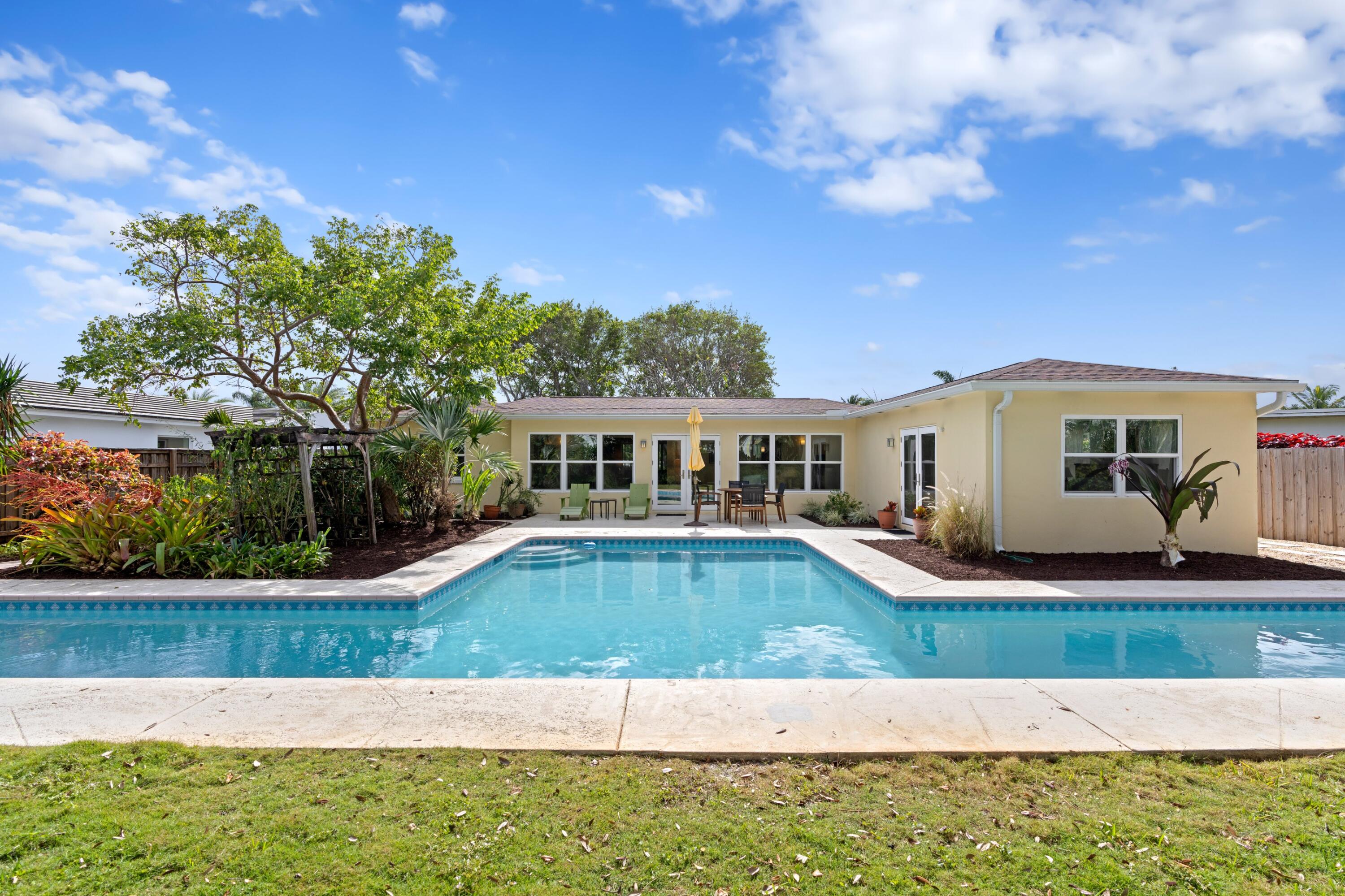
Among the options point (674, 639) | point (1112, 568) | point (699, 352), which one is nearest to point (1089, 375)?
point (1112, 568)

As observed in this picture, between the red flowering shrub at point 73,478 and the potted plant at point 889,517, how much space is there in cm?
1104

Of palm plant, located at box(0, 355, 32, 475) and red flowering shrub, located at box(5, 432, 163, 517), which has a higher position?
palm plant, located at box(0, 355, 32, 475)

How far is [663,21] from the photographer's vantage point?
31.4 feet

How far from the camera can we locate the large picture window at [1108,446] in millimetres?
8984

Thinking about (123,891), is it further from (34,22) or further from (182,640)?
(34,22)

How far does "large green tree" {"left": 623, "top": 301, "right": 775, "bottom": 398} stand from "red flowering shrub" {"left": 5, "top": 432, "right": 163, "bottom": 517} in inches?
812

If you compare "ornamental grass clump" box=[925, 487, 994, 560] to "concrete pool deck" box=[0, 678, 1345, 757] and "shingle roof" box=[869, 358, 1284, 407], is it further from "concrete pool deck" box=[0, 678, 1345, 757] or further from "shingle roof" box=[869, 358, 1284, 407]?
"concrete pool deck" box=[0, 678, 1345, 757]

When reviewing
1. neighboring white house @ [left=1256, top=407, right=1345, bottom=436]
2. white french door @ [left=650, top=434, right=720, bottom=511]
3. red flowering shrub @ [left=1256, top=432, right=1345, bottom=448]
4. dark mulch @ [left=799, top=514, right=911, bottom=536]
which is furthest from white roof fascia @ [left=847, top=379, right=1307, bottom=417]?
neighboring white house @ [left=1256, top=407, right=1345, bottom=436]

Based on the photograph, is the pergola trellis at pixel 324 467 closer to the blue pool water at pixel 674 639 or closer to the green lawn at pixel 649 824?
the blue pool water at pixel 674 639

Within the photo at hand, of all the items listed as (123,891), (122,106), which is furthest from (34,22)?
(123,891)

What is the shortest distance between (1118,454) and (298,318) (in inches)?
485

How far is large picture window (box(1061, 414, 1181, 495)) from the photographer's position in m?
8.98

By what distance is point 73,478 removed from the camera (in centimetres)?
833

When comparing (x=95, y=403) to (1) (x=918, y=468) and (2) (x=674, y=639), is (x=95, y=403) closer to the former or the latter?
(2) (x=674, y=639)
